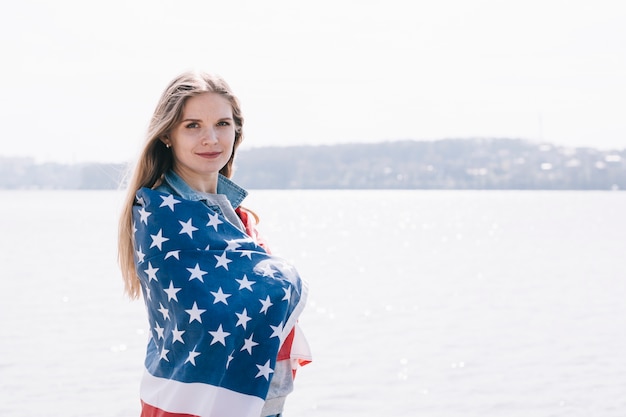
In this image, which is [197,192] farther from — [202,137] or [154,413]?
[154,413]

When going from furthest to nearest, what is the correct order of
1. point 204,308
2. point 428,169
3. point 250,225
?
point 428,169, point 250,225, point 204,308

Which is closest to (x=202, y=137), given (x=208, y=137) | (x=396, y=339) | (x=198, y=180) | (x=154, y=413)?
(x=208, y=137)

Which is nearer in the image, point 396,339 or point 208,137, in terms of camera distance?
point 208,137

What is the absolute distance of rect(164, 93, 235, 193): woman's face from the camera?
2.71 m

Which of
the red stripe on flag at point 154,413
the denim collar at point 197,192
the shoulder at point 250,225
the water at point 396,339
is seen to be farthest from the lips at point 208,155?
the red stripe on flag at point 154,413

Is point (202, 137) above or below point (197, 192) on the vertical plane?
above

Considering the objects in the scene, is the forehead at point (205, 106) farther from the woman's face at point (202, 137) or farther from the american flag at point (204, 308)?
the american flag at point (204, 308)

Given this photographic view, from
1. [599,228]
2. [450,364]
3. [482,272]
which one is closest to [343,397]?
[450,364]

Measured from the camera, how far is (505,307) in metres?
15.8

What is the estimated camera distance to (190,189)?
2748mm

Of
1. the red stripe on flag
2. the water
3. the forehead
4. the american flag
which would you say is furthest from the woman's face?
the red stripe on flag

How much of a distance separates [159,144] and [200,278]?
1.77 ft

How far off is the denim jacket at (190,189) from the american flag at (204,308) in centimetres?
7

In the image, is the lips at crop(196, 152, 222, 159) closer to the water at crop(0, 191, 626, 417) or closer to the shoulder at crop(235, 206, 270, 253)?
the shoulder at crop(235, 206, 270, 253)
